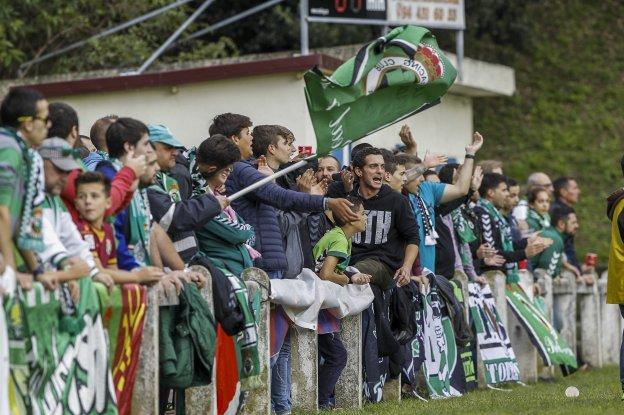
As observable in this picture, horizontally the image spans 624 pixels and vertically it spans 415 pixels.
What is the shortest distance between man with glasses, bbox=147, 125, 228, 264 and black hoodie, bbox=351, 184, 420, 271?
3225mm

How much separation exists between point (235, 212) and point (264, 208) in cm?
46

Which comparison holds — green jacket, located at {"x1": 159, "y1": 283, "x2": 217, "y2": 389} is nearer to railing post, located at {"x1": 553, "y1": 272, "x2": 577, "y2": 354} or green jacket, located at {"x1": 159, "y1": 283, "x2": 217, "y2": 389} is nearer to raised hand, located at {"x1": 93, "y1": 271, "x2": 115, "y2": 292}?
raised hand, located at {"x1": 93, "y1": 271, "x2": 115, "y2": 292}

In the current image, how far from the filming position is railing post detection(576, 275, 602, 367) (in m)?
20.4

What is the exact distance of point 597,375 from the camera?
728 inches

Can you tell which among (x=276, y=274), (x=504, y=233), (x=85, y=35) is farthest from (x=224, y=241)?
(x=85, y=35)

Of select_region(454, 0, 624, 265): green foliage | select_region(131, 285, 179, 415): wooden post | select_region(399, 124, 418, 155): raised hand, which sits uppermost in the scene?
select_region(454, 0, 624, 265): green foliage

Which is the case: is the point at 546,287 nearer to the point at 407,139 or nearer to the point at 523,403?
the point at 407,139

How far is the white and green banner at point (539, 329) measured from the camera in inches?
667

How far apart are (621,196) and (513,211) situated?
21.9 ft

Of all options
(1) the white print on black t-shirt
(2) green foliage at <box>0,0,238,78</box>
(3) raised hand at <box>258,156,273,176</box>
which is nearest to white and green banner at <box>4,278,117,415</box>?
(3) raised hand at <box>258,156,273,176</box>

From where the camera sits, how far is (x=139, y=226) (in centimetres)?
956

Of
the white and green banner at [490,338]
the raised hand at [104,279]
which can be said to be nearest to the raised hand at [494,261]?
the white and green banner at [490,338]

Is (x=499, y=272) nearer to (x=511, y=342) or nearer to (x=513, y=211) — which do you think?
(x=511, y=342)

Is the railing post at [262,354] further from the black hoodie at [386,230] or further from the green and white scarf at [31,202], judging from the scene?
the green and white scarf at [31,202]
